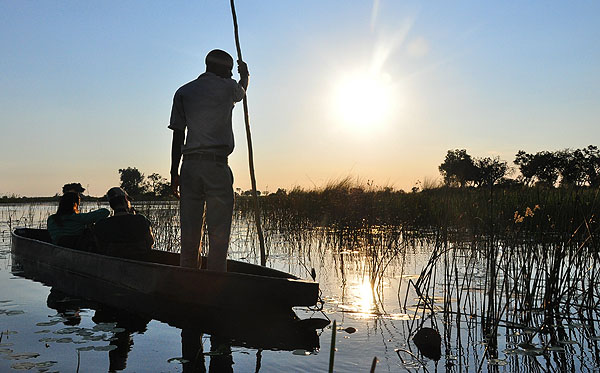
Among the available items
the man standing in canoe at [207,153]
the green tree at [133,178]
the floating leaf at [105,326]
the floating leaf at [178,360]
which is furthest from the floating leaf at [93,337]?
the green tree at [133,178]

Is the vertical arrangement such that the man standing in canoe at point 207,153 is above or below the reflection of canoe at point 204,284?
A: above

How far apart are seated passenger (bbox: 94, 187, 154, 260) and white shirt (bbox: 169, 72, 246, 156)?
74.2 inches

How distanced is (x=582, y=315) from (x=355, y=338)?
223 centimetres

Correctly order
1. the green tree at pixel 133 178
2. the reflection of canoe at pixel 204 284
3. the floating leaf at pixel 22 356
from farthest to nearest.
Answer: the green tree at pixel 133 178 < the reflection of canoe at pixel 204 284 < the floating leaf at pixel 22 356

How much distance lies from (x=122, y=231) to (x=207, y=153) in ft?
7.86

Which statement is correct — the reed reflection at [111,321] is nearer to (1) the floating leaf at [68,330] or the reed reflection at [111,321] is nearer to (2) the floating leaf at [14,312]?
(1) the floating leaf at [68,330]

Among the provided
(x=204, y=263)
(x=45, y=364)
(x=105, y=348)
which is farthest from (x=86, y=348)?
(x=204, y=263)

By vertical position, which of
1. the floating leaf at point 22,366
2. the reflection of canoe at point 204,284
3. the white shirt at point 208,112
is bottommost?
the floating leaf at point 22,366

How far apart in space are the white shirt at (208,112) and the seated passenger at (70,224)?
3.30 metres

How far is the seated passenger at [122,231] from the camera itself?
7.00 metres

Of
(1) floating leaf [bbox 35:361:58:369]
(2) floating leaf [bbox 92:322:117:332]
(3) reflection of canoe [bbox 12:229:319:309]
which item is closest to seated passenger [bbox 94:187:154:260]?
(3) reflection of canoe [bbox 12:229:319:309]

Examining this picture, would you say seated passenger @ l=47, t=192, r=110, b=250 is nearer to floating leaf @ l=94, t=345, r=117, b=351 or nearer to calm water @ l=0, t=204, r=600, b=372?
calm water @ l=0, t=204, r=600, b=372

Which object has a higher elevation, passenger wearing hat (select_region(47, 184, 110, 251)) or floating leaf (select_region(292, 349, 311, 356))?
passenger wearing hat (select_region(47, 184, 110, 251))

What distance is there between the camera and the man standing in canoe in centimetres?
542
